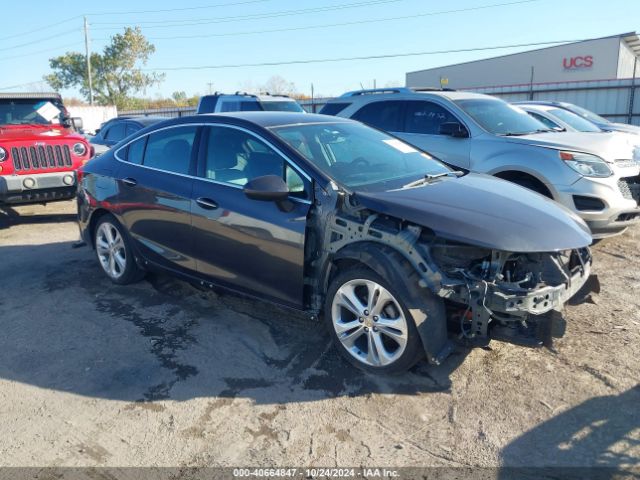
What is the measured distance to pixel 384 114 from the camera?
800cm

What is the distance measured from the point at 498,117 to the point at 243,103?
6498 mm

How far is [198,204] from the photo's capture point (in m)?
4.35

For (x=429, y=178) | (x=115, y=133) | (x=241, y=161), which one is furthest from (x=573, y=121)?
(x=115, y=133)

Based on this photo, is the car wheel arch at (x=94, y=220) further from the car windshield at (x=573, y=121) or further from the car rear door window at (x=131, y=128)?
the car windshield at (x=573, y=121)

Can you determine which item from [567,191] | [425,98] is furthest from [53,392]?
[425,98]

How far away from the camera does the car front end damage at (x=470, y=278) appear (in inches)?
125

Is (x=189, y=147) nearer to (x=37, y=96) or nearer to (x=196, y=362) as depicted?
(x=196, y=362)

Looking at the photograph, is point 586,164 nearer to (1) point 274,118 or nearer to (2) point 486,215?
(2) point 486,215

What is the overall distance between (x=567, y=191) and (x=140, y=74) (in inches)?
1980

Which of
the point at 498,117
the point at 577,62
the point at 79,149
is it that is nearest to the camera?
the point at 498,117

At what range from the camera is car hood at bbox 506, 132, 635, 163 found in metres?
6.22

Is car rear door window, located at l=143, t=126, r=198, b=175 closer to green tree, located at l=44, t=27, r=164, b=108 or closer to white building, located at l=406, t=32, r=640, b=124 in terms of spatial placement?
white building, located at l=406, t=32, r=640, b=124

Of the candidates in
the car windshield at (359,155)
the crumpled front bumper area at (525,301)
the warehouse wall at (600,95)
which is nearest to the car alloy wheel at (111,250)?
the car windshield at (359,155)

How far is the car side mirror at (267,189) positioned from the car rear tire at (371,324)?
70cm
